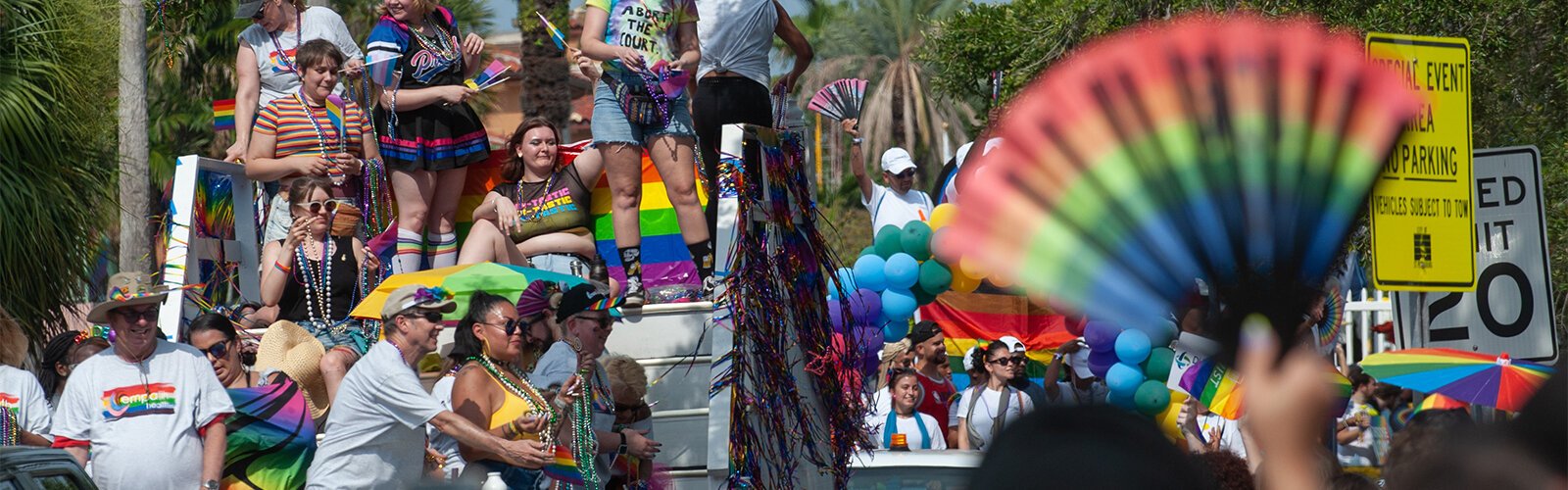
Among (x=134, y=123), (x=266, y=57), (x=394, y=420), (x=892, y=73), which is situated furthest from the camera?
(x=892, y=73)

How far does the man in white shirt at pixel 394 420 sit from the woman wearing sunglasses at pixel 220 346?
1319 mm

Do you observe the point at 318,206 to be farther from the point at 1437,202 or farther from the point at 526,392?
the point at 1437,202

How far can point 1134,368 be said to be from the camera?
970cm

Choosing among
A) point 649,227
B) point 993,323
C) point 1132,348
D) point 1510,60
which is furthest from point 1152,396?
point 1510,60

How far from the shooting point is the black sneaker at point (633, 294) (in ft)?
27.5

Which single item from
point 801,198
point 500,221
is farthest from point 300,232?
point 801,198

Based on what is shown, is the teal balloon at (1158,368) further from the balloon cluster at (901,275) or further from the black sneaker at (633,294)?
the black sneaker at (633,294)

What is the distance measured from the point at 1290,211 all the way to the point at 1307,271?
0.06 m

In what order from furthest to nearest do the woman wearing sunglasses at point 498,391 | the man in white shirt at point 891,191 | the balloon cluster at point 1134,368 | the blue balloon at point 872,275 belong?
the man in white shirt at point 891,191 → the blue balloon at point 872,275 → the balloon cluster at point 1134,368 → the woman wearing sunglasses at point 498,391

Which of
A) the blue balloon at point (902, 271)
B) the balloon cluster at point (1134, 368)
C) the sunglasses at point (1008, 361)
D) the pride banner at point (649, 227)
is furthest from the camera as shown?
the blue balloon at point (902, 271)

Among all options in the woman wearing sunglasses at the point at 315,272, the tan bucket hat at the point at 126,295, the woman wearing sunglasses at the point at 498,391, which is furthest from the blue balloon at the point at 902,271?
the tan bucket hat at the point at 126,295

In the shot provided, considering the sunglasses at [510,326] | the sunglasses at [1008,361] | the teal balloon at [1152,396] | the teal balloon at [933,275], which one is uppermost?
the teal balloon at [933,275]

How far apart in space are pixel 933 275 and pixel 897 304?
26cm

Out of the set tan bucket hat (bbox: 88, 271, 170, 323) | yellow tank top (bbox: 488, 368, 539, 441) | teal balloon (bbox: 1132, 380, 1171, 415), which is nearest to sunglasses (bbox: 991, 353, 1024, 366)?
teal balloon (bbox: 1132, 380, 1171, 415)
